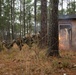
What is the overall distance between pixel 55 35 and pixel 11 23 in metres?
21.0

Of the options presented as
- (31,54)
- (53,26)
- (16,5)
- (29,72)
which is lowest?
(29,72)

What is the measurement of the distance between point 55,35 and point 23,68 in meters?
2.88

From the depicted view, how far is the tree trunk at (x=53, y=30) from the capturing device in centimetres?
830

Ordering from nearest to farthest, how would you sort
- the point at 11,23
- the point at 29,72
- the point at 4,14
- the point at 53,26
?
the point at 29,72 → the point at 53,26 → the point at 4,14 → the point at 11,23

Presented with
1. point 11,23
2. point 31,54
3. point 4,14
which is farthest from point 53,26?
point 11,23

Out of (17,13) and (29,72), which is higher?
(17,13)

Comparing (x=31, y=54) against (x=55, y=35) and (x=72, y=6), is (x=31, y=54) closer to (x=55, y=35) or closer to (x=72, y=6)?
(x=55, y=35)

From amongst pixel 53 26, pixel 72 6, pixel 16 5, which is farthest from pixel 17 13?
pixel 53 26

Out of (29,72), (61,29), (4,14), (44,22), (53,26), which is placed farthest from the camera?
(4,14)

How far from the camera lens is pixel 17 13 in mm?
32625

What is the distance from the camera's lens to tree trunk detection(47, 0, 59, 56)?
8297 mm

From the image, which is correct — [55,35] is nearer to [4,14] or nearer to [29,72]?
[29,72]

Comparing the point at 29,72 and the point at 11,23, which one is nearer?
the point at 29,72

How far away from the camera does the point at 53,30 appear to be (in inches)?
329
